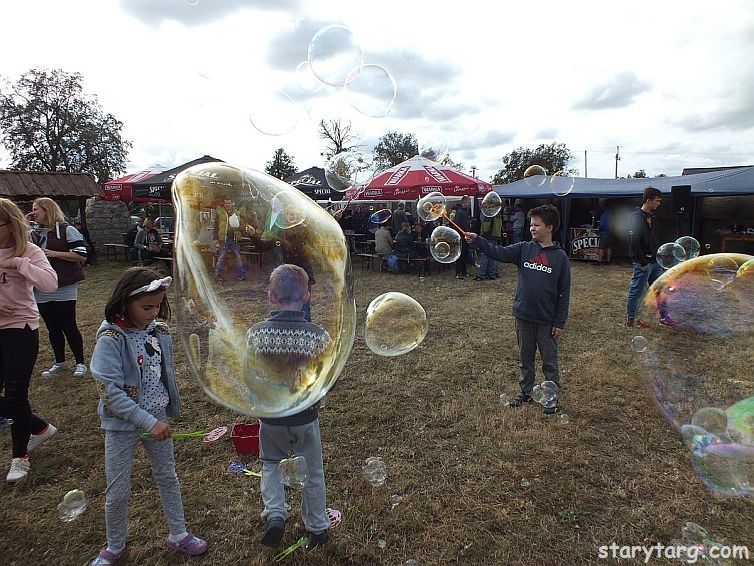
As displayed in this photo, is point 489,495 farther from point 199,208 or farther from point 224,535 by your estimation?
point 199,208

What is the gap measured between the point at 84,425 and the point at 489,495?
11.1ft

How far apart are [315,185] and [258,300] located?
12323 mm

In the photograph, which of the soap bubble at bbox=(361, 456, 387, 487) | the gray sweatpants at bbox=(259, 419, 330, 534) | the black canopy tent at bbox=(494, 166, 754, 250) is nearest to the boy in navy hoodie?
the soap bubble at bbox=(361, 456, 387, 487)

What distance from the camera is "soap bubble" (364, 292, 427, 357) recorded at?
3744 millimetres

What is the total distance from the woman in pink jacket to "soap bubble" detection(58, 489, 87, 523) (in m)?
0.78

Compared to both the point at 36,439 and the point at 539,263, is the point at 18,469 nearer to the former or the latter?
the point at 36,439

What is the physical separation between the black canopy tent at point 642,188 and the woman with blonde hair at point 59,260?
33.3 ft

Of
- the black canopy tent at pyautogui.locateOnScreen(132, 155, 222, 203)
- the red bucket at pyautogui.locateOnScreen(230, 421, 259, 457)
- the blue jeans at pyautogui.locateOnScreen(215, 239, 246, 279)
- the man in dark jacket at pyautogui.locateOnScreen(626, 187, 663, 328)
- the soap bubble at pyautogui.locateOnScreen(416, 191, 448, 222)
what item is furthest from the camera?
the black canopy tent at pyautogui.locateOnScreen(132, 155, 222, 203)

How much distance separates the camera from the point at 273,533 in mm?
2484

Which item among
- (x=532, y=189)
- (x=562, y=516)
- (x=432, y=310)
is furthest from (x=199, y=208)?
(x=532, y=189)

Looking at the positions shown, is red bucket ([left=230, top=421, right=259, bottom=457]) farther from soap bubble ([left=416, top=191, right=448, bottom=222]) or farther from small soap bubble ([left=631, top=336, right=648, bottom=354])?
soap bubble ([left=416, top=191, right=448, bottom=222])

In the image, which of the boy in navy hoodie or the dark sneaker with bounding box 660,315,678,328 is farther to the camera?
the boy in navy hoodie

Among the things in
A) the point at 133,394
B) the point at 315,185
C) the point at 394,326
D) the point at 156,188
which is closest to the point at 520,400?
the point at 394,326

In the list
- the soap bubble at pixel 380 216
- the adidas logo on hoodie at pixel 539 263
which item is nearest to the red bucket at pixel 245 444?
the adidas logo on hoodie at pixel 539 263
